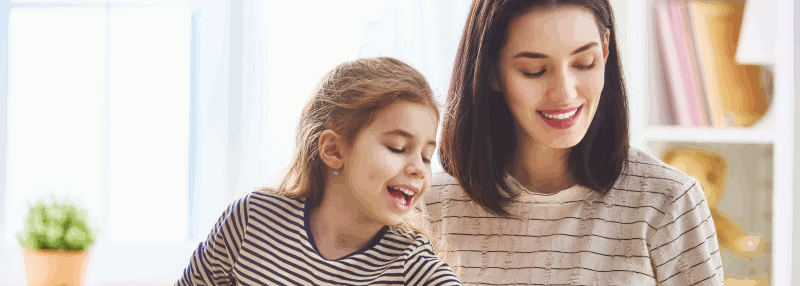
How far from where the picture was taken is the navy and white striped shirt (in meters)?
0.94

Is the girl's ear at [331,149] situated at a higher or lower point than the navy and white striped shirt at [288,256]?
higher

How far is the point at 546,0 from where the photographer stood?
1184 mm

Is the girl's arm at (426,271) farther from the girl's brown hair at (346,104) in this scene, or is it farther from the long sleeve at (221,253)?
the long sleeve at (221,253)

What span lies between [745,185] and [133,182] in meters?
1.77

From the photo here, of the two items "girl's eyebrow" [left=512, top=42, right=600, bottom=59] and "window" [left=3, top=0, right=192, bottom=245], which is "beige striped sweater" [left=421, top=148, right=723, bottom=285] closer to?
"girl's eyebrow" [left=512, top=42, right=600, bottom=59]

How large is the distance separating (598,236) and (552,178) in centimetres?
14

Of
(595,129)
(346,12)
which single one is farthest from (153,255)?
(595,129)

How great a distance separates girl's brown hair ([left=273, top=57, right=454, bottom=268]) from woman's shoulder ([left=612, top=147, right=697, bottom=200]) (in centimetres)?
43

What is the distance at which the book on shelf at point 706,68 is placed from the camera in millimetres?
1982

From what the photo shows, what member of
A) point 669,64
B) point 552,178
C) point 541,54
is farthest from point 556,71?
point 669,64

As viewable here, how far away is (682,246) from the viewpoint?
1.25 metres

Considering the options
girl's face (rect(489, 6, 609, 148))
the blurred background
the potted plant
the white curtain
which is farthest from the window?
girl's face (rect(489, 6, 609, 148))

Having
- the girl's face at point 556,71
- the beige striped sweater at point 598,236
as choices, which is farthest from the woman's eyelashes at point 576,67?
the beige striped sweater at point 598,236

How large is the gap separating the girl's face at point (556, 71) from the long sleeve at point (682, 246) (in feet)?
0.73
